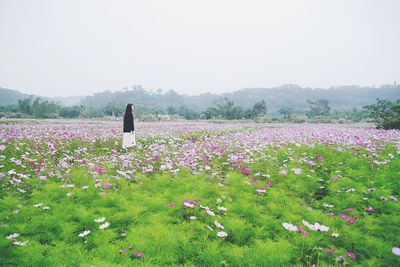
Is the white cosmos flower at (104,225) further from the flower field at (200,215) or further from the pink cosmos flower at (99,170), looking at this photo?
the pink cosmos flower at (99,170)

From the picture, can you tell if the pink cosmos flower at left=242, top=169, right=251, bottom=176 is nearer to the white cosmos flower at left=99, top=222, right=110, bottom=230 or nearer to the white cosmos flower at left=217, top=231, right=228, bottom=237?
the white cosmos flower at left=217, top=231, right=228, bottom=237

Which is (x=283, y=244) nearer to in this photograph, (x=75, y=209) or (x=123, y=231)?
(x=123, y=231)

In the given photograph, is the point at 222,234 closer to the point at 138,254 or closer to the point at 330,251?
the point at 138,254

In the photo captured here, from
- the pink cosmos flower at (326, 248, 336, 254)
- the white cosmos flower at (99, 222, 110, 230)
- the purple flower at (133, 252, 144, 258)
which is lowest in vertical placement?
the pink cosmos flower at (326, 248, 336, 254)

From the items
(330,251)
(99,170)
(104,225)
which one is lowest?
(330,251)

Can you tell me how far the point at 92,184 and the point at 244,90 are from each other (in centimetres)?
17417

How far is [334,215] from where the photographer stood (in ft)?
15.1

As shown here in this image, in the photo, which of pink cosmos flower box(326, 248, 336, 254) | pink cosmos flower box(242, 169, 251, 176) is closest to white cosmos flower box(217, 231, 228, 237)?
pink cosmos flower box(326, 248, 336, 254)

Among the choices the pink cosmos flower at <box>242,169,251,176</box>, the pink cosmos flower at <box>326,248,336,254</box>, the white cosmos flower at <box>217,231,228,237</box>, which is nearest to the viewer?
the pink cosmos flower at <box>326,248,336,254</box>

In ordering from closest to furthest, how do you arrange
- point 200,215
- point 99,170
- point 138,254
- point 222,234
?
point 138,254, point 222,234, point 200,215, point 99,170

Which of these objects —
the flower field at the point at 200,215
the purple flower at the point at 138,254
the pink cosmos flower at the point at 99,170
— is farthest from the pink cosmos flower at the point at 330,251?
the pink cosmos flower at the point at 99,170

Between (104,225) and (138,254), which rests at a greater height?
(104,225)

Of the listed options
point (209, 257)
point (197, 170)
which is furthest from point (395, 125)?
point (209, 257)

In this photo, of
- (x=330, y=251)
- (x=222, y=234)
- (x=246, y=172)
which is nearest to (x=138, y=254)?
(x=222, y=234)
